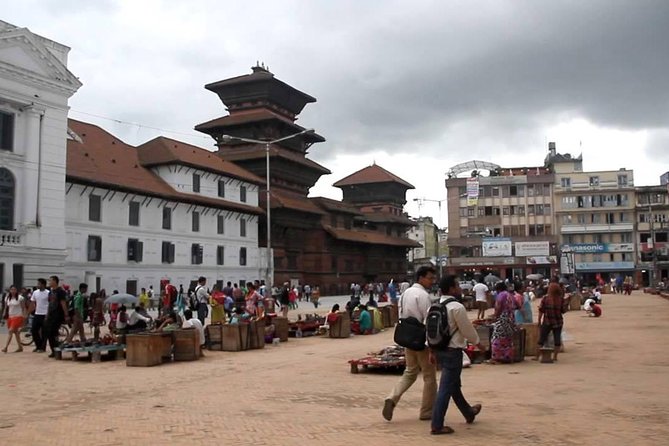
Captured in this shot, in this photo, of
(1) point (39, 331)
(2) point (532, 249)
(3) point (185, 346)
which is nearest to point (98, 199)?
(1) point (39, 331)

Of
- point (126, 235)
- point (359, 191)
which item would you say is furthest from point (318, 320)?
point (359, 191)

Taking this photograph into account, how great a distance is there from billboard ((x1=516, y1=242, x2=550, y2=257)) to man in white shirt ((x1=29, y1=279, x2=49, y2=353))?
2718 inches

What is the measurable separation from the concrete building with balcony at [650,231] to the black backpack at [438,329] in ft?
267

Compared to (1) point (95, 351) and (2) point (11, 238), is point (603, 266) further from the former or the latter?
(1) point (95, 351)

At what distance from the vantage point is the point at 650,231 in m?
81.6

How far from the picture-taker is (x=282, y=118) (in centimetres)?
6250

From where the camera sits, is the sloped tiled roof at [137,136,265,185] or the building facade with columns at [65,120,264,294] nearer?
the building facade with columns at [65,120,264,294]

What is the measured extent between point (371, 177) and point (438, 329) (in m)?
80.6

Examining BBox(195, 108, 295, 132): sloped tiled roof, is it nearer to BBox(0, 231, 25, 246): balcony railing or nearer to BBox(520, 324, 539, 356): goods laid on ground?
BBox(0, 231, 25, 246): balcony railing

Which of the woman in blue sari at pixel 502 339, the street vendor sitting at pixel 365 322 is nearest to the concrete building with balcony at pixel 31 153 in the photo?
the street vendor sitting at pixel 365 322

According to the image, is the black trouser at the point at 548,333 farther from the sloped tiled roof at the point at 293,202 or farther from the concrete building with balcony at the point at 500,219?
the concrete building with balcony at the point at 500,219

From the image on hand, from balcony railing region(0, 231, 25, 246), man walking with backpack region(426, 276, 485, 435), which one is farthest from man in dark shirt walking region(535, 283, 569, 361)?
balcony railing region(0, 231, 25, 246)

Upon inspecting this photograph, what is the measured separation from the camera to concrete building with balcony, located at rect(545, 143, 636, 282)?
8212 cm

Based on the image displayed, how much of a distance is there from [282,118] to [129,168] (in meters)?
21.5
